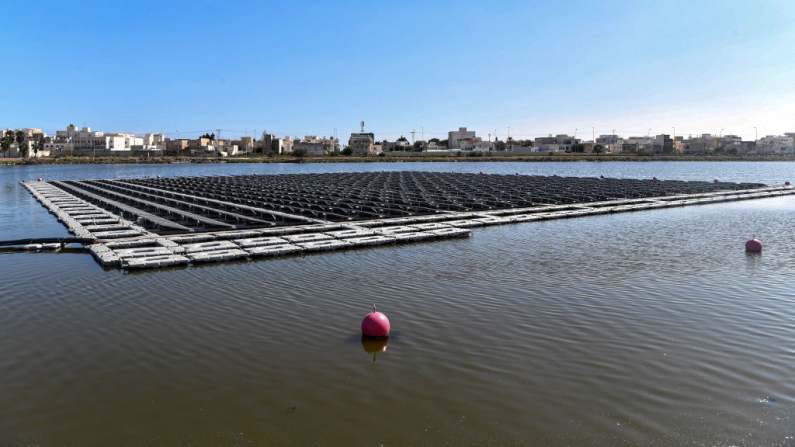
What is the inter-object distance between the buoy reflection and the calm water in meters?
0.16

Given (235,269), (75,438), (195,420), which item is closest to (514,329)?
(195,420)

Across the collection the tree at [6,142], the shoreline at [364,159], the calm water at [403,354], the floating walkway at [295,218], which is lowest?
the calm water at [403,354]

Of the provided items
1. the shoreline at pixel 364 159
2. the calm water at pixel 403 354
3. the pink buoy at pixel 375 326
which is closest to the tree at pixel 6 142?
the shoreline at pixel 364 159

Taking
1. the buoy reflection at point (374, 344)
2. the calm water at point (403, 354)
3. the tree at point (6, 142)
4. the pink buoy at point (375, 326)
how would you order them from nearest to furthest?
the calm water at point (403, 354)
the buoy reflection at point (374, 344)
the pink buoy at point (375, 326)
the tree at point (6, 142)

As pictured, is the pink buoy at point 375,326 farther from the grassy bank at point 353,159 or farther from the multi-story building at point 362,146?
the multi-story building at point 362,146

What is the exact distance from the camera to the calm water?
23.8 feet

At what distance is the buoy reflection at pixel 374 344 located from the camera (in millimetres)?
9711

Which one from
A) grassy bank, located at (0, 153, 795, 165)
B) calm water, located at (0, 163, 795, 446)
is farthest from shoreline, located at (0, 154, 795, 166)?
calm water, located at (0, 163, 795, 446)

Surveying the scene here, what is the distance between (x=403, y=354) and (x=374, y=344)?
2.16ft

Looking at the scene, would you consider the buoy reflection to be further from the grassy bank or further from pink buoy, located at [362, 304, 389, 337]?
the grassy bank

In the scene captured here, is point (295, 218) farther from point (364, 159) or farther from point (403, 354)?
point (364, 159)

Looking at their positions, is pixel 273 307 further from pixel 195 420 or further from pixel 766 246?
pixel 766 246

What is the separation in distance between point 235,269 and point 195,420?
9.04 m

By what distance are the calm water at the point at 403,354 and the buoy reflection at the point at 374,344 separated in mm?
160
